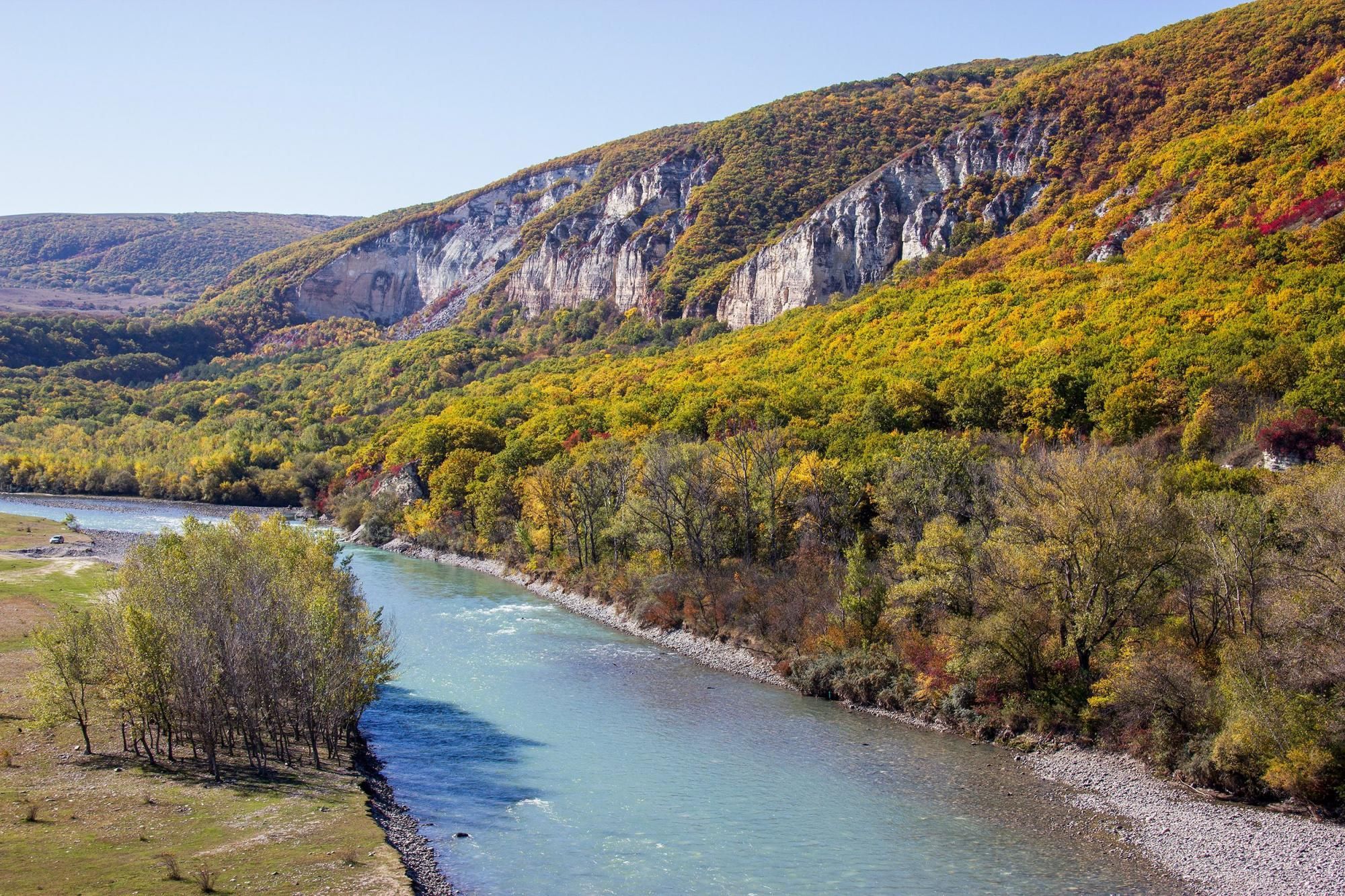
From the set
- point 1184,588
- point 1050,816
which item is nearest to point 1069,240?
point 1184,588

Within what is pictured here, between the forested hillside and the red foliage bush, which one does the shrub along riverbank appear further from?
the red foliage bush

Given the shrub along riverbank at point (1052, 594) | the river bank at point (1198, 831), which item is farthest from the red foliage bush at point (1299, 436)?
the river bank at point (1198, 831)

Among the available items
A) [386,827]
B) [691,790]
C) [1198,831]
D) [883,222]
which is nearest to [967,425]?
[1198,831]

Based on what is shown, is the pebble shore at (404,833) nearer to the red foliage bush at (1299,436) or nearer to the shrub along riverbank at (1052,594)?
the shrub along riverbank at (1052,594)

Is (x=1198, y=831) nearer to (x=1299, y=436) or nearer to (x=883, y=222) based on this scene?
(x=1299, y=436)

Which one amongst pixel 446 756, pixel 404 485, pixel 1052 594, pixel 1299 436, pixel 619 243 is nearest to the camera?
pixel 446 756
